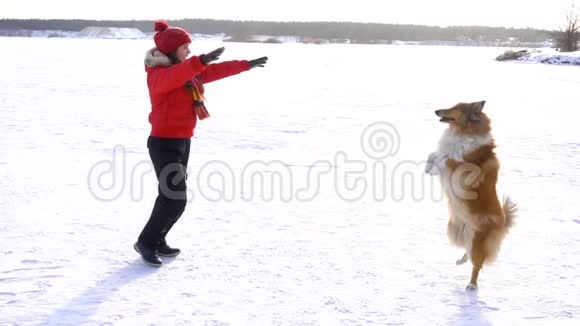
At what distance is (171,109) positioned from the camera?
3477mm

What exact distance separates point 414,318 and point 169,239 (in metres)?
2.03

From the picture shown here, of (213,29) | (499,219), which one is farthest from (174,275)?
(213,29)

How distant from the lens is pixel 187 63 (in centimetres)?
319

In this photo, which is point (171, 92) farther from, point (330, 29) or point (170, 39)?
point (330, 29)

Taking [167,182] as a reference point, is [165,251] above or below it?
below

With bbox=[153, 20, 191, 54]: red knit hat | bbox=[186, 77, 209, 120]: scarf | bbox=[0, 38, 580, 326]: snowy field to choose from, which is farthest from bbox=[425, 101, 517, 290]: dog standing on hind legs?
bbox=[153, 20, 191, 54]: red knit hat

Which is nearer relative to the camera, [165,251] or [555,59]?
[165,251]

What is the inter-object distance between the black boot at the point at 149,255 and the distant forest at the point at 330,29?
97841 mm

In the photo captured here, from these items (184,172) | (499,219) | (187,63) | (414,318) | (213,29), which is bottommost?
(414,318)

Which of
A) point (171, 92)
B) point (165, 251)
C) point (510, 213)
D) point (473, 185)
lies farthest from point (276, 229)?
point (510, 213)

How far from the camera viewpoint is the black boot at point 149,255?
12.2ft

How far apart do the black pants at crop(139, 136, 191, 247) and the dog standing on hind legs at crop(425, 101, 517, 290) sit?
171 centimetres

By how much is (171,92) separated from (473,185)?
199 cm

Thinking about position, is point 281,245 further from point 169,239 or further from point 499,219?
point 499,219
